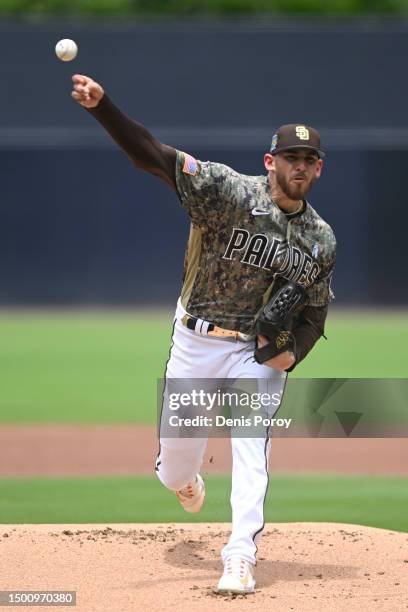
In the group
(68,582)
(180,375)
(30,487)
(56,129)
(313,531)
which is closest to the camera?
(68,582)

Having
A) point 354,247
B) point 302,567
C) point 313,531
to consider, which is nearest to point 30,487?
point 313,531

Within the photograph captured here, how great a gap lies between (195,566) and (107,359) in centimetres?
966

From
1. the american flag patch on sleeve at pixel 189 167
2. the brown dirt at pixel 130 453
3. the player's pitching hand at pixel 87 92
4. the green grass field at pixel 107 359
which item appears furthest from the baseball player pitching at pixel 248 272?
the green grass field at pixel 107 359

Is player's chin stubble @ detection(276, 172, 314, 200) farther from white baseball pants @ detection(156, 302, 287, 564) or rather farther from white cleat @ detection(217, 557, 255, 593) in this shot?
white cleat @ detection(217, 557, 255, 593)

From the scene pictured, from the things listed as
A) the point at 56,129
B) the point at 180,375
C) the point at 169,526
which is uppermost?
the point at 56,129

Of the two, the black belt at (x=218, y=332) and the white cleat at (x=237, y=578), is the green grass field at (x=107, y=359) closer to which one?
the black belt at (x=218, y=332)

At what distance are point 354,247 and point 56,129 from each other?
6043 mm

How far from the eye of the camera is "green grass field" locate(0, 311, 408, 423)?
11341 millimetres

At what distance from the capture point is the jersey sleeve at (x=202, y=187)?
5.01 m

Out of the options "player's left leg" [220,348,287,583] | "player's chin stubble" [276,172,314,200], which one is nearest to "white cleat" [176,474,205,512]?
"player's left leg" [220,348,287,583]

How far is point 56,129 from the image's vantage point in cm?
2173

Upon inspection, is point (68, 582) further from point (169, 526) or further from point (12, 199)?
point (12, 199)

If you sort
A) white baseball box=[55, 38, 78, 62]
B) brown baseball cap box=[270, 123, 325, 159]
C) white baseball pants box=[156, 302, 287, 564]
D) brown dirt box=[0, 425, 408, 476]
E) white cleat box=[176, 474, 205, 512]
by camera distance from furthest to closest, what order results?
1. brown dirt box=[0, 425, 408, 476]
2. white cleat box=[176, 474, 205, 512]
3. brown baseball cap box=[270, 123, 325, 159]
4. white baseball pants box=[156, 302, 287, 564]
5. white baseball box=[55, 38, 78, 62]

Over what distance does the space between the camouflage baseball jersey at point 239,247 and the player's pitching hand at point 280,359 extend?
0.43 ft
